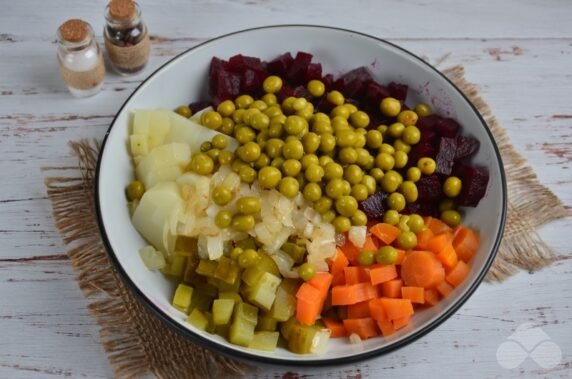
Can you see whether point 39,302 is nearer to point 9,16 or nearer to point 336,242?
point 336,242

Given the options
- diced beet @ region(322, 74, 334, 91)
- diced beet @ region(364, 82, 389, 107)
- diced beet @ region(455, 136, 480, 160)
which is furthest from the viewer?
diced beet @ region(322, 74, 334, 91)

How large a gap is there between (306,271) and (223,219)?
41 cm

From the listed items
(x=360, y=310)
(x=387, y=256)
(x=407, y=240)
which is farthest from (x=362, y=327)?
(x=407, y=240)

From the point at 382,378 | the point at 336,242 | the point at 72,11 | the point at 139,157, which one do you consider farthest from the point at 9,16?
the point at 382,378

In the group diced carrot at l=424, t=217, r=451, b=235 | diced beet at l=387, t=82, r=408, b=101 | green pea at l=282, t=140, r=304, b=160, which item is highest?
diced beet at l=387, t=82, r=408, b=101

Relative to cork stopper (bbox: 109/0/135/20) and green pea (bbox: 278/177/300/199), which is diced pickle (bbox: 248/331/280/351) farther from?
cork stopper (bbox: 109/0/135/20)

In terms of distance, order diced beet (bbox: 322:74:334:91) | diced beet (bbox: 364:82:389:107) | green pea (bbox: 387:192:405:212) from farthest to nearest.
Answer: diced beet (bbox: 322:74:334:91) → diced beet (bbox: 364:82:389:107) → green pea (bbox: 387:192:405:212)

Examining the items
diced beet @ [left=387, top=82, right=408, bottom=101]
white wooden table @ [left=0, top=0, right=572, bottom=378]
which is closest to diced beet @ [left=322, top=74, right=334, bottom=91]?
diced beet @ [left=387, top=82, right=408, bottom=101]

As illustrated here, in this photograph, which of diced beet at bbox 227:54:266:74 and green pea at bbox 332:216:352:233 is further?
diced beet at bbox 227:54:266:74

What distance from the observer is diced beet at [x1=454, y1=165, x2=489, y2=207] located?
10.1 feet

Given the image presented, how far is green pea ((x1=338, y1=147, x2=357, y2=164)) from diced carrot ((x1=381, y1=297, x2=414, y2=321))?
694 millimetres

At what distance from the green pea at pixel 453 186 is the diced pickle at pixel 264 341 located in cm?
104

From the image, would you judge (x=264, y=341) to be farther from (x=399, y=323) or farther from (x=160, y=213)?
(x=160, y=213)

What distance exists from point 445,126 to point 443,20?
1.28m
